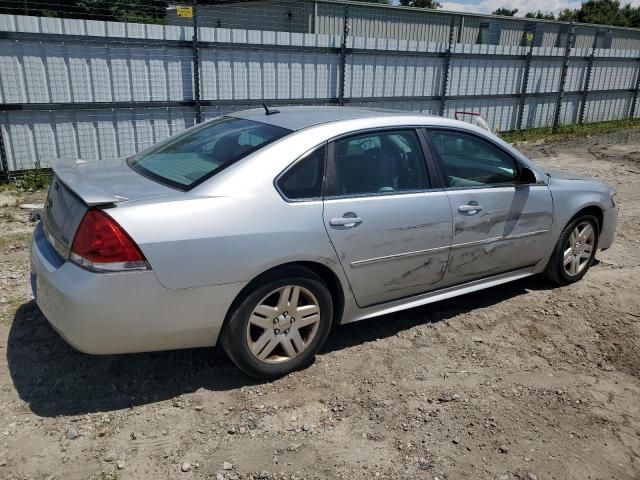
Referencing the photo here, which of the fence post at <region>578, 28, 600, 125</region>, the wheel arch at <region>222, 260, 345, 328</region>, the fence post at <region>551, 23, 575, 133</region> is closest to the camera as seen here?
the wheel arch at <region>222, 260, 345, 328</region>

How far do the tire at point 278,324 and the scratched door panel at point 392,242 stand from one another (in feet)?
0.89

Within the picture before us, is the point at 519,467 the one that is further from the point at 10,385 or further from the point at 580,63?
the point at 580,63

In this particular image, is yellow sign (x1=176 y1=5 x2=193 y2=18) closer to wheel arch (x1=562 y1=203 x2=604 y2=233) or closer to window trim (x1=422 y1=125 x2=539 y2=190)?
window trim (x1=422 y1=125 x2=539 y2=190)

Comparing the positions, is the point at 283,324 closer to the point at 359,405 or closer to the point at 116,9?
the point at 359,405

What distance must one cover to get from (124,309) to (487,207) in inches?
103

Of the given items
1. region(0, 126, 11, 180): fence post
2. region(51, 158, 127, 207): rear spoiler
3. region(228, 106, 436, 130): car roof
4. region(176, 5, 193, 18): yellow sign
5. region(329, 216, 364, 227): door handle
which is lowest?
region(0, 126, 11, 180): fence post

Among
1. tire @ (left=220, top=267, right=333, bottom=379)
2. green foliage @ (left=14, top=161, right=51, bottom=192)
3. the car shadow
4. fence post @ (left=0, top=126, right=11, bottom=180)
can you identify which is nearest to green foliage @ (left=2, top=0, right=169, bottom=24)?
fence post @ (left=0, top=126, right=11, bottom=180)

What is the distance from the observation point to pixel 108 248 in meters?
2.82

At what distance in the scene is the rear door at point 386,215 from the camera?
3.49 m

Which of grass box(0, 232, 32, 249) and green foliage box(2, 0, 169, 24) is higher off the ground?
green foliage box(2, 0, 169, 24)

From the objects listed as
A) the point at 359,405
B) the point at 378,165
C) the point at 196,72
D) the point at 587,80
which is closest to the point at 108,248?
the point at 359,405

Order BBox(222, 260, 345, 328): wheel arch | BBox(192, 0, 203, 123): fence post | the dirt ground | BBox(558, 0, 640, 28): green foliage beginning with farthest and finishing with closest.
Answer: BBox(558, 0, 640, 28): green foliage, BBox(192, 0, 203, 123): fence post, BBox(222, 260, 345, 328): wheel arch, the dirt ground

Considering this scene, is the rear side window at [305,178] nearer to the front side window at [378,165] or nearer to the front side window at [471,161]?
the front side window at [378,165]

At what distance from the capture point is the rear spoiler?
2.89 metres
